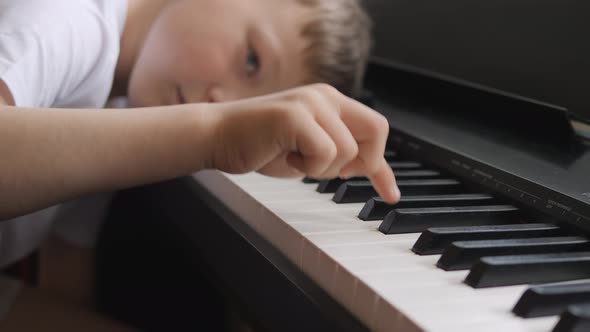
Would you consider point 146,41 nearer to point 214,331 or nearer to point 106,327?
point 106,327

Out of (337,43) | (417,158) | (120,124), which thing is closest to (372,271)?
(120,124)

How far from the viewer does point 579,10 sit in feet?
3.05


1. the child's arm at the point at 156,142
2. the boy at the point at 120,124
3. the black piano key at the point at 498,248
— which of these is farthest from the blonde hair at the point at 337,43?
the black piano key at the point at 498,248

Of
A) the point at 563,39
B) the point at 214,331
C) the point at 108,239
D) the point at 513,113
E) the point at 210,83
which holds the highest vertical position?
the point at 563,39

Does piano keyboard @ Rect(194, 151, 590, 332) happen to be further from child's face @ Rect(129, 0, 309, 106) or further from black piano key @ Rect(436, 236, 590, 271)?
child's face @ Rect(129, 0, 309, 106)

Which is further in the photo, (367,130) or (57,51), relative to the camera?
(57,51)

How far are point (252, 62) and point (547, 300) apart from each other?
787mm

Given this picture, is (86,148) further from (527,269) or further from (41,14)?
(527,269)

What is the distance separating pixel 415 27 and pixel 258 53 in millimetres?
358

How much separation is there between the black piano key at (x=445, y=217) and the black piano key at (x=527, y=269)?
0.38 feet

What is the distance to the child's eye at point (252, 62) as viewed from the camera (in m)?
1.15

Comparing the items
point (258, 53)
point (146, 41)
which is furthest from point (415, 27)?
point (146, 41)

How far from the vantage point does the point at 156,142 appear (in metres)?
0.63

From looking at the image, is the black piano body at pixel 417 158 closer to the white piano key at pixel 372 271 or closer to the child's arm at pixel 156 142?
the white piano key at pixel 372 271
